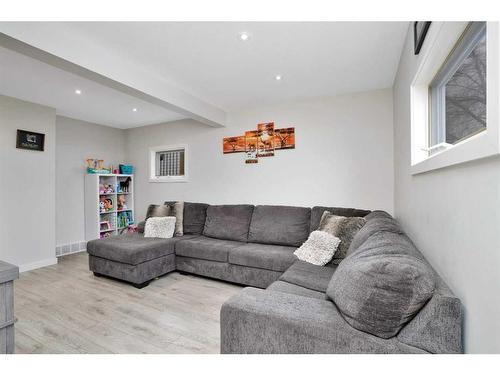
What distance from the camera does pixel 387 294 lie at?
3.00 ft

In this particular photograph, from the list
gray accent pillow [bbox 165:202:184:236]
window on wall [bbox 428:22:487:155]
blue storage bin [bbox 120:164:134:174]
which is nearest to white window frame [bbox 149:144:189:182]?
blue storage bin [bbox 120:164:134:174]

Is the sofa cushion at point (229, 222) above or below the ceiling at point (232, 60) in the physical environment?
below

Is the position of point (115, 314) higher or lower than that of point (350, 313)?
lower

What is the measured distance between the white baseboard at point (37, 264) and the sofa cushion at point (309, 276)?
3.62 meters

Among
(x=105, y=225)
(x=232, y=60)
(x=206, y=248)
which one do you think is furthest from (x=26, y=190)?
(x=232, y=60)

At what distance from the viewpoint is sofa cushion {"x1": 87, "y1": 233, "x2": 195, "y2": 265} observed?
2816mm

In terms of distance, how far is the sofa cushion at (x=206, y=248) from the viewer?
298 centimetres

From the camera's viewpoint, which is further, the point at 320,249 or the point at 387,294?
the point at 320,249

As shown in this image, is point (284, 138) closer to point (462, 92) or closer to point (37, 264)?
point (462, 92)

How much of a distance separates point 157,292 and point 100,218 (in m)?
2.58

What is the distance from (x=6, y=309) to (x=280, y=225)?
8.47 feet

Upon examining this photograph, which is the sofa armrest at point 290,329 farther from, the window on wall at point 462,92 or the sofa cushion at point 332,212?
the sofa cushion at point 332,212

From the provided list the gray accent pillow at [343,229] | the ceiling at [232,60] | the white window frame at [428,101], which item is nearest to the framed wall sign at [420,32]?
the white window frame at [428,101]

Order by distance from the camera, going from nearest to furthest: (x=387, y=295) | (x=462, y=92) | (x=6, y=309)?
(x=387, y=295), (x=6, y=309), (x=462, y=92)
